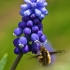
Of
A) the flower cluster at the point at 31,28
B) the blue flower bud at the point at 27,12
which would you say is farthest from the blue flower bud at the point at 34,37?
the blue flower bud at the point at 27,12

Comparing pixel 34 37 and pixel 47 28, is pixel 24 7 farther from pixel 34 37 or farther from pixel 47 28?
pixel 47 28

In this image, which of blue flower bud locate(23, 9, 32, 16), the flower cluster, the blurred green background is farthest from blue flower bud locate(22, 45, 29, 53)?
the blurred green background

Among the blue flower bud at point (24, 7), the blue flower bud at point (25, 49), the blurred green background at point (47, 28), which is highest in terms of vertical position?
the blue flower bud at point (24, 7)

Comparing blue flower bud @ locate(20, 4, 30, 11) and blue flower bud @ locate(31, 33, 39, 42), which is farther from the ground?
blue flower bud @ locate(20, 4, 30, 11)

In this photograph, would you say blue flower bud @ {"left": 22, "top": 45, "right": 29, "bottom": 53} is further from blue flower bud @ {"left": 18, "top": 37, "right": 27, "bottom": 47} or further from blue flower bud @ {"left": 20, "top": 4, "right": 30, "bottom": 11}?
blue flower bud @ {"left": 20, "top": 4, "right": 30, "bottom": 11}

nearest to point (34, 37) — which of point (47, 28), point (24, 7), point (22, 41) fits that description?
point (22, 41)

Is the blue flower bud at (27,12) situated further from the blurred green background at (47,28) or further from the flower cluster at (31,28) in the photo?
the blurred green background at (47,28)

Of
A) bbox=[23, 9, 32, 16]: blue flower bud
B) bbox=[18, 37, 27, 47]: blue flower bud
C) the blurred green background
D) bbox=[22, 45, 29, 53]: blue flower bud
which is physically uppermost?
bbox=[23, 9, 32, 16]: blue flower bud

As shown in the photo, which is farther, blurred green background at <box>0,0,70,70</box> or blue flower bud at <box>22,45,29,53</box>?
blurred green background at <box>0,0,70,70</box>
